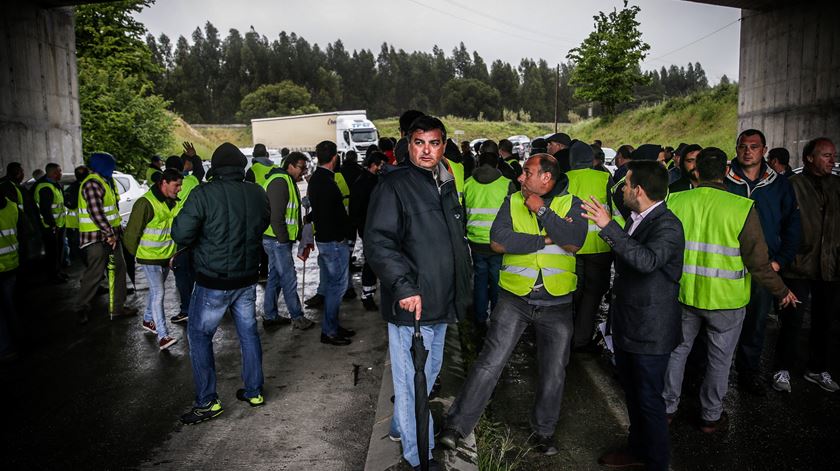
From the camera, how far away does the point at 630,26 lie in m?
45.4

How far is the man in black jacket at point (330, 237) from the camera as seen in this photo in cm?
630

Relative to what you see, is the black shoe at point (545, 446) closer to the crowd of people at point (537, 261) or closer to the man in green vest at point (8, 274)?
the crowd of people at point (537, 261)

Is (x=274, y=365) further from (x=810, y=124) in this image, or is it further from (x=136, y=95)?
(x=136, y=95)

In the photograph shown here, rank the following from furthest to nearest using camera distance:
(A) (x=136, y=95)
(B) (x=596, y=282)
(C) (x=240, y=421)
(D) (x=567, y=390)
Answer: (A) (x=136, y=95)
(B) (x=596, y=282)
(D) (x=567, y=390)
(C) (x=240, y=421)

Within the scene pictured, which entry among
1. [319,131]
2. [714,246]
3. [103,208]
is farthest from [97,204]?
[319,131]

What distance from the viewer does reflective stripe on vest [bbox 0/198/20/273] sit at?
583 centimetres

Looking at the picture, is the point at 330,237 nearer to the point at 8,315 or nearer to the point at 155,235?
the point at 155,235

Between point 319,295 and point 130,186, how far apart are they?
24.7 feet

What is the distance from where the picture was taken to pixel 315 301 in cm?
804

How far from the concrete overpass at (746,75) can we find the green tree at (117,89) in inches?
236

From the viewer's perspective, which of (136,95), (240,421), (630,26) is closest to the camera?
(240,421)

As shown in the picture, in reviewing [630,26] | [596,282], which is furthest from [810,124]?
[630,26]

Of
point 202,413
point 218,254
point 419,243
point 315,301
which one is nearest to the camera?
point 419,243

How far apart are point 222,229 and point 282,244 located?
2.28 m
